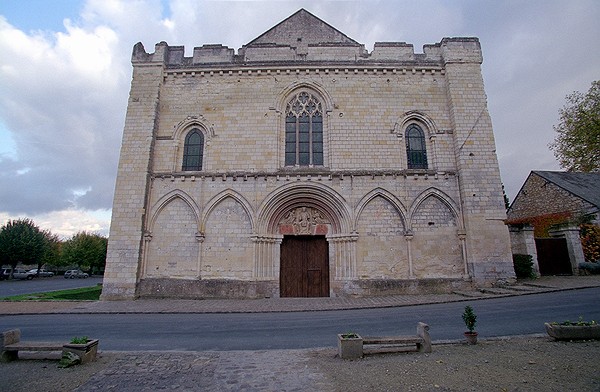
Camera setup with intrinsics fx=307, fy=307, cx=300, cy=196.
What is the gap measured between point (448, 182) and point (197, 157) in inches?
461

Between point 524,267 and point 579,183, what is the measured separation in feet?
34.2

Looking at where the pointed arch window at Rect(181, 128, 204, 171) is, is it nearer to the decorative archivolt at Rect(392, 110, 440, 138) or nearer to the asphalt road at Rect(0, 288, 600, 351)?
the asphalt road at Rect(0, 288, 600, 351)

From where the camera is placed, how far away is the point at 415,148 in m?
14.6

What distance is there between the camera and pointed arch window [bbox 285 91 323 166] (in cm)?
1462

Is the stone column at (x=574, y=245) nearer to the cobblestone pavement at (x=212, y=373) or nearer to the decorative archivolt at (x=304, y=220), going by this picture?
the decorative archivolt at (x=304, y=220)

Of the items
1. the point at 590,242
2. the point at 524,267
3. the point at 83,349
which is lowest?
the point at 83,349

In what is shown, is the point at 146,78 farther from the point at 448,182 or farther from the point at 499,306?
the point at 499,306

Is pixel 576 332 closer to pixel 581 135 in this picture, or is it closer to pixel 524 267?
pixel 524 267

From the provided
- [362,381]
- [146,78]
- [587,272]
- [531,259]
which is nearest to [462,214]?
[531,259]

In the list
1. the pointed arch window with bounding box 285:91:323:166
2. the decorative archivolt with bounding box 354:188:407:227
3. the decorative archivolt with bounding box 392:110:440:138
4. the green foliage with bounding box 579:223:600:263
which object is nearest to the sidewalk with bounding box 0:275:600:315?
the decorative archivolt with bounding box 354:188:407:227

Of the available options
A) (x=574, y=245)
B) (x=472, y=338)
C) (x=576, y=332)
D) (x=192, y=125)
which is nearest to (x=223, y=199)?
(x=192, y=125)

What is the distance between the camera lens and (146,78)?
1502 centimetres

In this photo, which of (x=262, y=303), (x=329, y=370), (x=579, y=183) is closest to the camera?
(x=329, y=370)

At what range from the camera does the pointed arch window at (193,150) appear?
14.6 m
